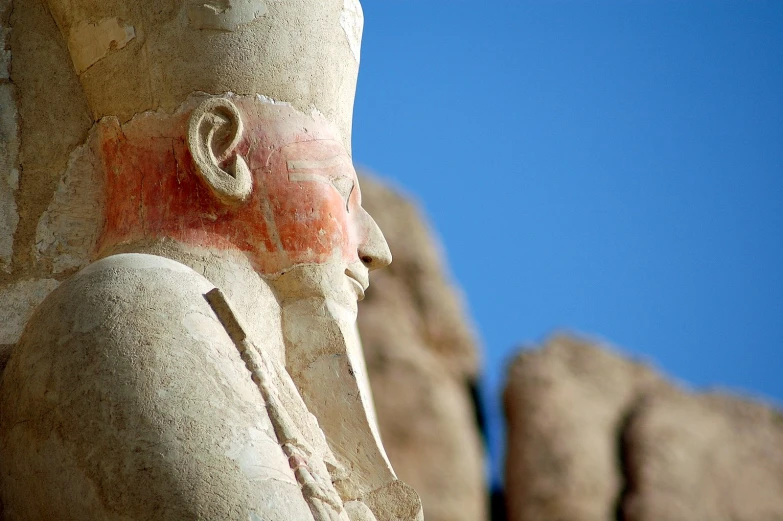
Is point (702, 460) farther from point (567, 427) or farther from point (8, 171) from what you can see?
point (8, 171)

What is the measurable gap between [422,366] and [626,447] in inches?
83.3

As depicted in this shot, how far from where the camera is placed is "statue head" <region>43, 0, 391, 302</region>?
3570mm

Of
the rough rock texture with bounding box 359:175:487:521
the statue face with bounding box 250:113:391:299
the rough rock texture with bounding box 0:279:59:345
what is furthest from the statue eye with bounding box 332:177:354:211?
the rough rock texture with bounding box 359:175:487:521

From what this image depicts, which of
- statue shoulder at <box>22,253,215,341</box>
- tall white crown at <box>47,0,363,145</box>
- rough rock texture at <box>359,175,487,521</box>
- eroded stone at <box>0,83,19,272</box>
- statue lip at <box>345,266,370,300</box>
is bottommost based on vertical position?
statue shoulder at <box>22,253,215,341</box>

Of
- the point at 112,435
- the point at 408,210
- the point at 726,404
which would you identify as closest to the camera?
the point at 112,435

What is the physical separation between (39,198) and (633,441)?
9730mm

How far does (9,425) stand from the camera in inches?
125

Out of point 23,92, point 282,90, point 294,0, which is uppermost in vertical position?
point 294,0

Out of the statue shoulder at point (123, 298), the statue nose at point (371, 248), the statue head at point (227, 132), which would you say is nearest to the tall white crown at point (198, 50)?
the statue head at point (227, 132)

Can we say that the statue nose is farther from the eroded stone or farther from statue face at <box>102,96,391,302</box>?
the eroded stone

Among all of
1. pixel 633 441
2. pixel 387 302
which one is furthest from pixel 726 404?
pixel 387 302

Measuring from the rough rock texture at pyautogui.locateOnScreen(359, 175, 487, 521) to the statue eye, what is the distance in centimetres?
835

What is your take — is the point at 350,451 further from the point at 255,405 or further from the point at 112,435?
the point at 112,435

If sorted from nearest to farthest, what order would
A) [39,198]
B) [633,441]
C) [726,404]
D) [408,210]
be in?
1. [39,198]
2. [633,441]
3. [726,404]
4. [408,210]
